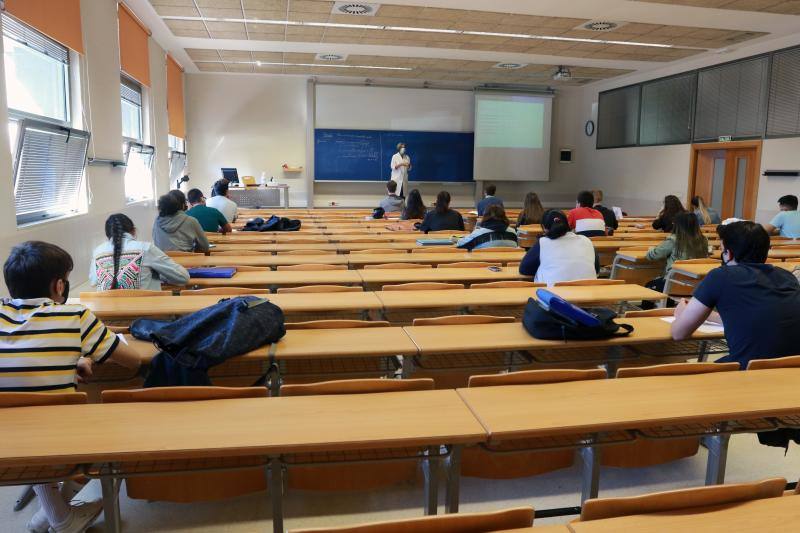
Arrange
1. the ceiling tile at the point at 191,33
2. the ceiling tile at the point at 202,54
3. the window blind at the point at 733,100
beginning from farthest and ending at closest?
1. the ceiling tile at the point at 202,54
2. the window blind at the point at 733,100
3. the ceiling tile at the point at 191,33

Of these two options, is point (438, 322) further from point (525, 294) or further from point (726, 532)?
point (726, 532)

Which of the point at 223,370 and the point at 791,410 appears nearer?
the point at 791,410

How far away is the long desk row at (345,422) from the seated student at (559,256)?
200 cm

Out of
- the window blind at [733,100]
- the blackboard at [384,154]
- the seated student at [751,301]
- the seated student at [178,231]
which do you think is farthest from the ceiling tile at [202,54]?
the seated student at [751,301]

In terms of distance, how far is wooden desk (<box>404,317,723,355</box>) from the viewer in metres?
2.57

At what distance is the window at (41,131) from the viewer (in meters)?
4.94

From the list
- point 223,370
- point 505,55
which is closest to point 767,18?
point 505,55

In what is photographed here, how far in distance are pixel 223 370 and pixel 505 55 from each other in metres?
10.3

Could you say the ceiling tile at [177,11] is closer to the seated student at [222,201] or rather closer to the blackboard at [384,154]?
the seated student at [222,201]

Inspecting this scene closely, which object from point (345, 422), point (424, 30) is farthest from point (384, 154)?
point (345, 422)

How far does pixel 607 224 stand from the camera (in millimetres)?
7926

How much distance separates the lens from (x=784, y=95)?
953cm

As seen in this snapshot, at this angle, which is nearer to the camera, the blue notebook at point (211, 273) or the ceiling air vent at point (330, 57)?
the blue notebook at point (211, 273)

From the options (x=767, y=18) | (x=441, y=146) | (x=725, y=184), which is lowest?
(x=725, y=184)
